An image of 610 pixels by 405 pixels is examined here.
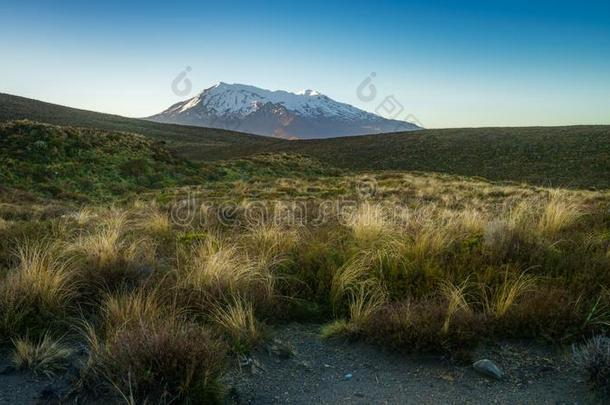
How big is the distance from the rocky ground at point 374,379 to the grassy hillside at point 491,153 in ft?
133

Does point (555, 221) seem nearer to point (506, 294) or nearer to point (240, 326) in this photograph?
point (506, 294)

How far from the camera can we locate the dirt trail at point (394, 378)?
3.20 metres

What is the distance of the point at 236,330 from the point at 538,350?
271cm

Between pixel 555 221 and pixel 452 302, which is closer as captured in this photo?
pixel 452 302

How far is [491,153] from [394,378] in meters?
59.8

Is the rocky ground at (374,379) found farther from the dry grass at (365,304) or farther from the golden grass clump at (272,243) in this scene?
the golden grass clump at (272,243)

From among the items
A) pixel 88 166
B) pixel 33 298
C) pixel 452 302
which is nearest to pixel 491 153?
pixel 88 166

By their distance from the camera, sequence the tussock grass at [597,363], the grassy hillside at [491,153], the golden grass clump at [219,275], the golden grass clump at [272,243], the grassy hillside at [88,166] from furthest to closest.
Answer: the grassy hillside at [491,153], the grassy hillside at [88,166], the golden grass clump at [272,243], the golden grass clump at [219,275], the tussock grass at [597,363]

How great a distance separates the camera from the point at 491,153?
57531 mm

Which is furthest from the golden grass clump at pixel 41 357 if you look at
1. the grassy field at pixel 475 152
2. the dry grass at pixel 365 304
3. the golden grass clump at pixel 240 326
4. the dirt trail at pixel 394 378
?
the grassy field at pixel 475 152

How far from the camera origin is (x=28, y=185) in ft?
65.2

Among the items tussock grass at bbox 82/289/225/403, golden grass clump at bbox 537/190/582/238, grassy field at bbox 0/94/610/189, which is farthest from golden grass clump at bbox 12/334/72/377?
grassy field at bbox 0/94/610/189

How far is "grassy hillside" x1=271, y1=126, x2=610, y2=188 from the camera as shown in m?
45.2

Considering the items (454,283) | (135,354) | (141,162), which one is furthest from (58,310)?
(141,162)
